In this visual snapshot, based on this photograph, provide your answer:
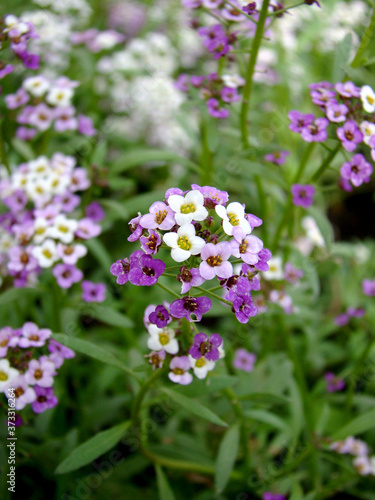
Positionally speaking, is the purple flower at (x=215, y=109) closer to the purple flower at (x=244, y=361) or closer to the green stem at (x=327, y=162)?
the green stem at (x=327, y=162)

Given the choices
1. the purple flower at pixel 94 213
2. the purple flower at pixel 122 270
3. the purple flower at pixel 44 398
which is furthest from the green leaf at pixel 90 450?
the purple flower at pixel 94 213

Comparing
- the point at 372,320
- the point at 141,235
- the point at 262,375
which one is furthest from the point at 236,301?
the point at 372,320

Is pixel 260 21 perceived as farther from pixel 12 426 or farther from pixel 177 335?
pixel 12 426

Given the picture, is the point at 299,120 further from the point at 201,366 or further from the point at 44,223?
the point at 44,223

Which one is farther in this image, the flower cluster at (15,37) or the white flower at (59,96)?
the white flower at (59,96)

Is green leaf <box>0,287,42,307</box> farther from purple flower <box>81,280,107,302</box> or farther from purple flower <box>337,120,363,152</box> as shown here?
purple flower <box>337,120,363,152</box>

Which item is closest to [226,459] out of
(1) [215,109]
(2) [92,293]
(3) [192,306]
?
(3) [192,306]

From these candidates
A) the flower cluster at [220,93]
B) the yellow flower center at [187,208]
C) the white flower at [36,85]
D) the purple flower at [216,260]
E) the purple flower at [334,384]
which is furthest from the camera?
the purple flower at [334,384]
